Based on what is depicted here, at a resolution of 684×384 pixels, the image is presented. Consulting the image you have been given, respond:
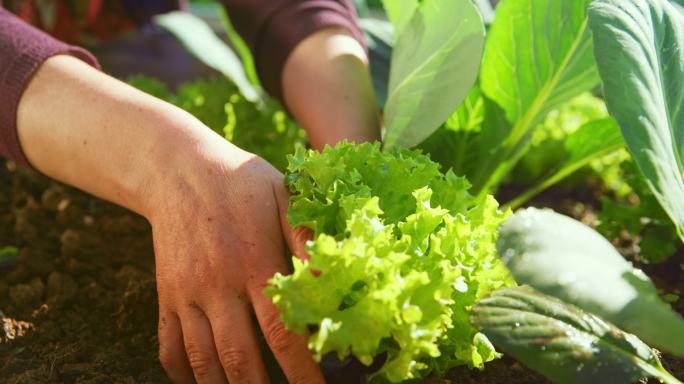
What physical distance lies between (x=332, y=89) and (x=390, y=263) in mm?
742

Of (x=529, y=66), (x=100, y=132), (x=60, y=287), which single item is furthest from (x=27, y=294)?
(x=529, y=66)

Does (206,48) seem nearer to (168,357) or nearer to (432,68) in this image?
(432,68)

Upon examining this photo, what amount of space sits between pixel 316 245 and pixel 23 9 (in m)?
1.73

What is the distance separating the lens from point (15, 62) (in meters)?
1.39

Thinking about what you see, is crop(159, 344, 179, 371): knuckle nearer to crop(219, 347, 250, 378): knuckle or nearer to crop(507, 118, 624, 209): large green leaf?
crop(219, 347, 250, 378): knuckle

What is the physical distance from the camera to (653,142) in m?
1.06

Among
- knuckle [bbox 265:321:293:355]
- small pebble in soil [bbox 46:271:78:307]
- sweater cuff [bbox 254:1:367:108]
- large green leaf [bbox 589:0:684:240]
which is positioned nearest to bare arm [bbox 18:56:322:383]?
knuckle [bbox 265:321:293:355]

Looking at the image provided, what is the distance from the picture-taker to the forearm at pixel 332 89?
5.27ft

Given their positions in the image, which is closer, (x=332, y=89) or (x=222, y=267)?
(x=222, y=267)

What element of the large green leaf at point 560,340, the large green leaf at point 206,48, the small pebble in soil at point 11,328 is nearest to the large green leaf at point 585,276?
the large green leaf at point 560,340

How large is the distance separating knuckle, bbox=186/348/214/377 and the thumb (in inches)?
7.5

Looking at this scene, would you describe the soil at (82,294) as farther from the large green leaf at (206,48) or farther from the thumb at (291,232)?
the large green leaf at (206,48)

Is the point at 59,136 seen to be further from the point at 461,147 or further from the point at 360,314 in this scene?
the point at 461,147

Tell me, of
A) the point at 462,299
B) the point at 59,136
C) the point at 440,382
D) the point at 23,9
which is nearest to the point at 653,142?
the point at 462,299
